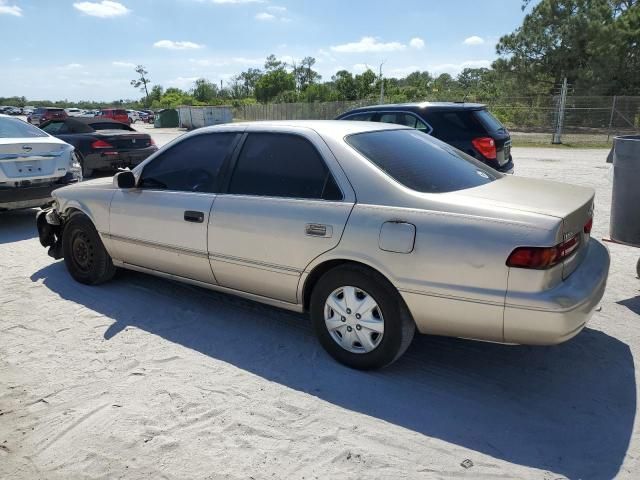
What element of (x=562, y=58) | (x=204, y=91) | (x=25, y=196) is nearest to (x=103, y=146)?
(x=25, y=196)

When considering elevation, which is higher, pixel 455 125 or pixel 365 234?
pixel 455 125

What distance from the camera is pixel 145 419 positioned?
298 centimetres

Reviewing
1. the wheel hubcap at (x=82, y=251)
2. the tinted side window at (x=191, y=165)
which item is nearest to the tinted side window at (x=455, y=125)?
the tinted side window at (x=191, y=165)

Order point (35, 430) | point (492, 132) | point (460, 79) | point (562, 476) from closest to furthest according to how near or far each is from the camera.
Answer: point (562, 476) < point (35, 430) < point (492, 132) < point (460, 79)

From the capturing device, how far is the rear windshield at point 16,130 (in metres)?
7.41

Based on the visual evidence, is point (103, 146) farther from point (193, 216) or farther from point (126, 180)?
point (193, 216)

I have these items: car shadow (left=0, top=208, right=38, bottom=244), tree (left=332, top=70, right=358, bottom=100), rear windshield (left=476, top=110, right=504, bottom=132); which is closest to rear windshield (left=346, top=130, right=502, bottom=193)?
rear windshield (left=476, top=110, right=504, bottom=132)

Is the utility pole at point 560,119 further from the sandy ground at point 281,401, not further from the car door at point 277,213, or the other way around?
the car door at point 277,213

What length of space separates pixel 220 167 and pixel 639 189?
358 cm

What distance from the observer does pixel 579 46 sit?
34.2 m

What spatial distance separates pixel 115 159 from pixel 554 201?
32.4ft

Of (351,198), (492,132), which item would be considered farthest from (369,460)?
(492,132)

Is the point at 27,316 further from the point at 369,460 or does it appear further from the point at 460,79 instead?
the point at 460,79

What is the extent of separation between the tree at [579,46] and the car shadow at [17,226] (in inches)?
1330
